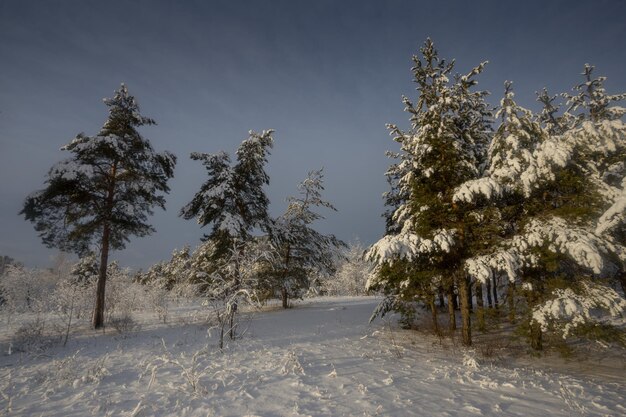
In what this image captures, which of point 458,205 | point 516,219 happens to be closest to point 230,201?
point 458,205

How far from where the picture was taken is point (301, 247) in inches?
918

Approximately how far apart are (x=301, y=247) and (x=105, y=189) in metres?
13.2

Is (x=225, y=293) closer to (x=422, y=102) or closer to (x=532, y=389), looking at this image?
(x=532, y=389)

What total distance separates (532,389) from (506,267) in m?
3.46

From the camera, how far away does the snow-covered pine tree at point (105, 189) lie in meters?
14.6

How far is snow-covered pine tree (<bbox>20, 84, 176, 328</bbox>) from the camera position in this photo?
14.6 metres

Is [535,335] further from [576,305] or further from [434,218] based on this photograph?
[434,218]

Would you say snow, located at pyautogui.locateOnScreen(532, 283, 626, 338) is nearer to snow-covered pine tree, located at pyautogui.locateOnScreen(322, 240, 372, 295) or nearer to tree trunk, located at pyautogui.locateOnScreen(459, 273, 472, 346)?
tree trunk, located at pyautogui.locateOnScreen(459, 273, 472, 346)

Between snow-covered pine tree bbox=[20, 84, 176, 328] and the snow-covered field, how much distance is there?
567 centimetres

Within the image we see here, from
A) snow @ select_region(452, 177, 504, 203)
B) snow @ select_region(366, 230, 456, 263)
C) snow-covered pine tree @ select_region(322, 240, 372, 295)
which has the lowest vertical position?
snow-covered pine tree @ select_region(322, 240, 372, 295)

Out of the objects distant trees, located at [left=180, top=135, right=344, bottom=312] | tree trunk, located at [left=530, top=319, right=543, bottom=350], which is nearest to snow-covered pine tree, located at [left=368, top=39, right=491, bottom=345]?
tree trunk, located at [left=530, top=319, right=543, bottom=350]

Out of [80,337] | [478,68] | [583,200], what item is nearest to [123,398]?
[80,337]

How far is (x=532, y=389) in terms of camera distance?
24.6 feet

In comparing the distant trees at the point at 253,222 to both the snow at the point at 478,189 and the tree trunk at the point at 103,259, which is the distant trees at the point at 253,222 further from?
the snow at the point at 478,189
